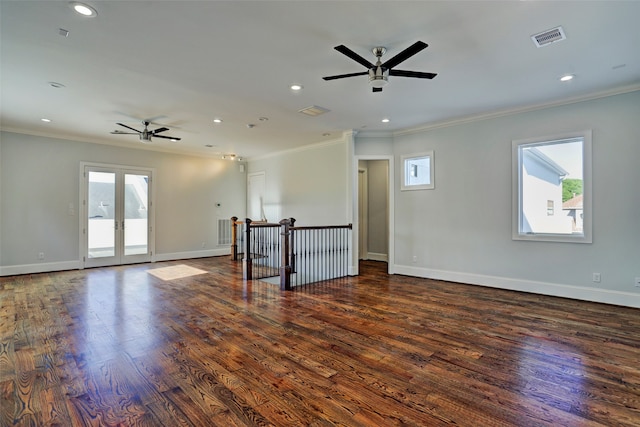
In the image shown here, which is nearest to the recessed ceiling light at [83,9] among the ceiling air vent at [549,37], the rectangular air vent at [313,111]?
the rectangular air vent at [313,111]

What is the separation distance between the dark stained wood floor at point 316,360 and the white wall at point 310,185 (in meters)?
2.69

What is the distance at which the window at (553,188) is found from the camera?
14.7ft

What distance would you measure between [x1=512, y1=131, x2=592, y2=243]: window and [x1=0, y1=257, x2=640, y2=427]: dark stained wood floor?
108 centimetres

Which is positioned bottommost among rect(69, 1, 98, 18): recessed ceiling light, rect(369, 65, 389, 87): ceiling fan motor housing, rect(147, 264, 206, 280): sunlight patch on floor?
rect(147, 264, 206, 280): sunlight patch on floor

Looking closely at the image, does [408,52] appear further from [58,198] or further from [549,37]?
[58,198]

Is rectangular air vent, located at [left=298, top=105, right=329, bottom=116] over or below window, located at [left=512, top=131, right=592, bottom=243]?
over

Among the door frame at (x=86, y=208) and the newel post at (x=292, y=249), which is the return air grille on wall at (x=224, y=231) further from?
the newel post at (x=292, y=249)

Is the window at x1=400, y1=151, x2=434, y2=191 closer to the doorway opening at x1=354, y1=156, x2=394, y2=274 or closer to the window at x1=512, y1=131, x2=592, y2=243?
the window at x1=512, y1=131, x2=592, y2=243

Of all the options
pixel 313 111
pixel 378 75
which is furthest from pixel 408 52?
pixel 313 111

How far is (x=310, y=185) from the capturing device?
7.54 m

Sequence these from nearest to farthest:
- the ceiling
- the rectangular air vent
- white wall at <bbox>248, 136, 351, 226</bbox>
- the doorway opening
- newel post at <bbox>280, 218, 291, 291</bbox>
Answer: the ceiling < the rectangular air vent < newel post at <bbox>280, 218, 291, 291</bbox> < white wall at <bbox>248, 136, 351, 226</bbox> < the doorway opening

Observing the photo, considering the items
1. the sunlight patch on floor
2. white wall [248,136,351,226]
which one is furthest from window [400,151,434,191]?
the sunlight patch on floor

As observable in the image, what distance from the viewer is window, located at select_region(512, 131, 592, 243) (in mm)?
4473

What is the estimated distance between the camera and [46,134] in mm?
6484
